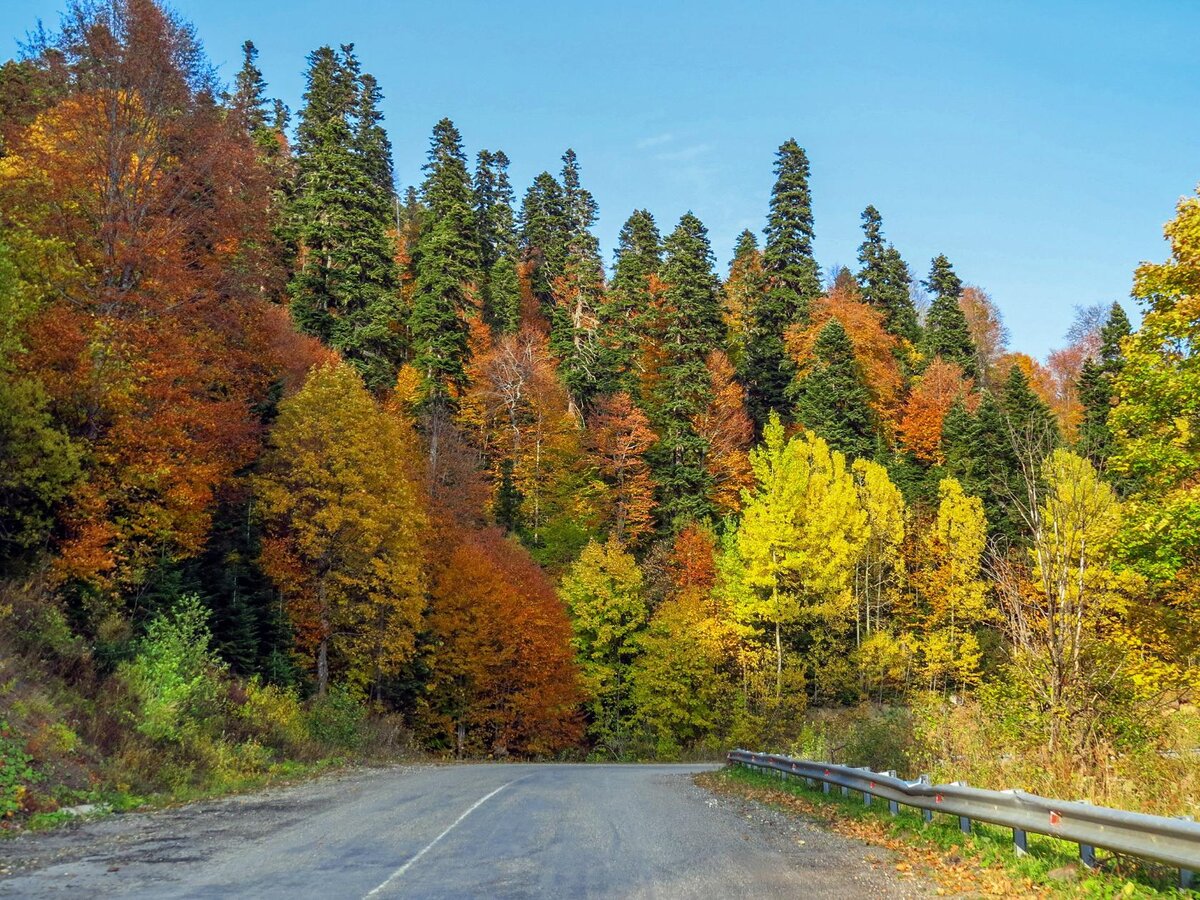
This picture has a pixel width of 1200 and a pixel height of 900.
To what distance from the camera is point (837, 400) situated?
5684 centimetres

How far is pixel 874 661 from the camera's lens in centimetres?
4378

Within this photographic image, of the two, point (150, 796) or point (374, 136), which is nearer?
point (150, 796)

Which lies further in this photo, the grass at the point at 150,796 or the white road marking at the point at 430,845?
the grass at the point at 150,796

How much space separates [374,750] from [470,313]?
3379cm

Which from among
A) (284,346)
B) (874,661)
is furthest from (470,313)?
(874,661)

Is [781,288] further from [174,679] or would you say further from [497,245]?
[174,679]

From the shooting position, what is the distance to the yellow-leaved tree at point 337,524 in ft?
95.8

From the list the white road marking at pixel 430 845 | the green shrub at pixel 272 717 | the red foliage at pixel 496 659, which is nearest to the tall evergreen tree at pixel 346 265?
the red foliage at pixel 496 659

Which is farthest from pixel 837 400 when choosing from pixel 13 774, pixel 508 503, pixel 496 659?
pixel 13 774

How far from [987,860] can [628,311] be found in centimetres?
5873

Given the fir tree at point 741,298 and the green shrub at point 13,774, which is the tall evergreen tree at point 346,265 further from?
the green shrub at point 13,774

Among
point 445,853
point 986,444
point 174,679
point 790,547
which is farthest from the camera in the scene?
point 986,444

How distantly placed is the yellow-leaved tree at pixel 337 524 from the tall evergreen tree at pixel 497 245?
118ft

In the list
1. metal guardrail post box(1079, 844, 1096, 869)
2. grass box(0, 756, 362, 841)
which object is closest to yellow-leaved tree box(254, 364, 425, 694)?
grass box(0, 756, 362, 841)
